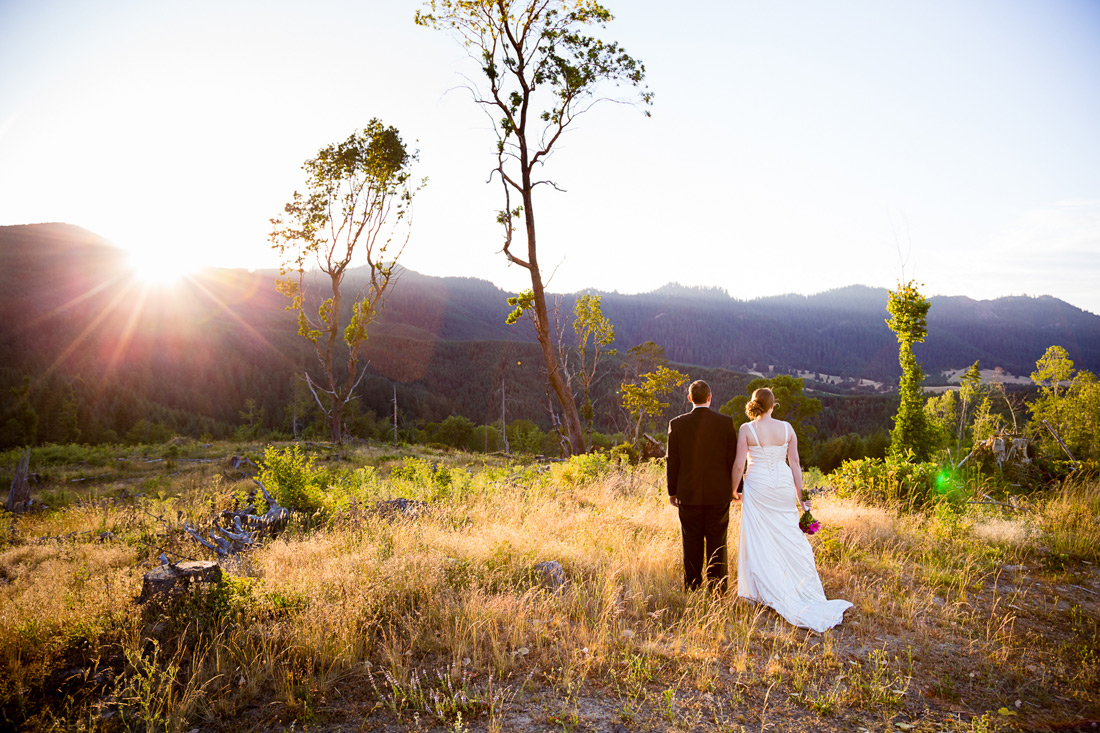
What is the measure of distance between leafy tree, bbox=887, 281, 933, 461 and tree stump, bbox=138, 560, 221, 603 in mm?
16519

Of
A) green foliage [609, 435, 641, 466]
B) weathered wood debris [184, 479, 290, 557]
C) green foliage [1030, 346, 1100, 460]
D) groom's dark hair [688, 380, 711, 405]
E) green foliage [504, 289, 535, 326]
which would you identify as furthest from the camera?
green foliage [1030, 346, 1100, 460]

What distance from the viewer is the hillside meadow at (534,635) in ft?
11.8

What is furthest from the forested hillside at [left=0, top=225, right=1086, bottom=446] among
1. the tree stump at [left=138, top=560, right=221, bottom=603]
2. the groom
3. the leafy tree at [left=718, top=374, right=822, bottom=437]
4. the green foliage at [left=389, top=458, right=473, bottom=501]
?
the groom

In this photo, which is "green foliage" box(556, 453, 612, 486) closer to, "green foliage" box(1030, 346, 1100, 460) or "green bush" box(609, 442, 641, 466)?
"green bush" box(609, 442, 641, 466)

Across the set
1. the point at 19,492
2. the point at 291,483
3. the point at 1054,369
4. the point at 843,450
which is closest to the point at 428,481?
the point at 291,483

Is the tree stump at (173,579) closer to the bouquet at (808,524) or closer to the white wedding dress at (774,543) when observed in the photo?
the white wedding dress at (774,543)

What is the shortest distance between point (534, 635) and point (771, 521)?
2711mm

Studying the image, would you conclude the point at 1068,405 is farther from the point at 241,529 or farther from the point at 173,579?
the point at 173,579

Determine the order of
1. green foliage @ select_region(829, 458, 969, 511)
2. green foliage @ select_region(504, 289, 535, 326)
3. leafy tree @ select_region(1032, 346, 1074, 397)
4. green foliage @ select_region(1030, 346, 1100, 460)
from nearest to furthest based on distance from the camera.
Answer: green foliage @ select_region(829, 458, 969, 511)
green foliage @ select_region(504, 289, 535, 326)
green foliage @ select_region(1030, 346, 1100, 460)
leafy tree @ select_region(1032, 346, 1074, 397)

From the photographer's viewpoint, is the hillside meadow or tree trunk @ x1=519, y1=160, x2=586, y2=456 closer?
the hillside meadow

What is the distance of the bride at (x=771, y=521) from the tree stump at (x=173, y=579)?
514cm

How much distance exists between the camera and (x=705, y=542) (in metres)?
5.55

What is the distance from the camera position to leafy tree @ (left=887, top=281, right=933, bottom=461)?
17.5 metres

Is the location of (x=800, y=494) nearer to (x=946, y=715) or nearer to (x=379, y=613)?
(x=946, y=715)
